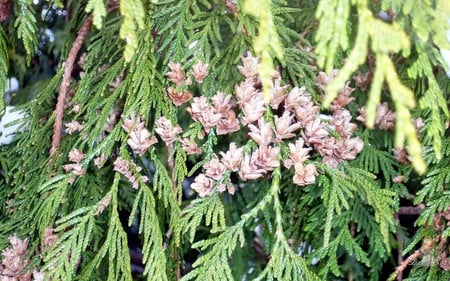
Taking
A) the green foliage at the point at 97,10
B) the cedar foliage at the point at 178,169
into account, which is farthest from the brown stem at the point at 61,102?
the green foliage at the point at 97,10

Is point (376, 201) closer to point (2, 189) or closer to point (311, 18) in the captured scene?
point (311, 18)

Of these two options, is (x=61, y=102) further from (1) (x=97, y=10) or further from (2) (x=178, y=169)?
(1) (x=97, y=10)

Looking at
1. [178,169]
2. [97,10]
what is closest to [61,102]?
[178,169]

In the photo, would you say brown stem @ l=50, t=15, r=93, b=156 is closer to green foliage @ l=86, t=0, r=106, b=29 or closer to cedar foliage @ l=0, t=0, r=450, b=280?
cedar foliage @ l=0, t=0, r=450, b=280

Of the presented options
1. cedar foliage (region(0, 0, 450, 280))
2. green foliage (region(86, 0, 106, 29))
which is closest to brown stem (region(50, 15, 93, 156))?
cedar foliage (region(0, 0, 450, 280))

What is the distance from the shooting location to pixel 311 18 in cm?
125

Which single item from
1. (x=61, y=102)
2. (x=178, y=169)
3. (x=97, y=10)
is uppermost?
(x=97, y=10)

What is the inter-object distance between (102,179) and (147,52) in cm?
32

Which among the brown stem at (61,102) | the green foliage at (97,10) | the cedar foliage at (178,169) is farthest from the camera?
the brown stem at (61,102)

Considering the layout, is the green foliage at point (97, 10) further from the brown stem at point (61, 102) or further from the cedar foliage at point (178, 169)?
the brown stem at point (61, 102)

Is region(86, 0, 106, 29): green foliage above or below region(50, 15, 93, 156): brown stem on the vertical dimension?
→ above

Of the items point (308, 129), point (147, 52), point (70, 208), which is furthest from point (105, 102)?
point (308, 129)

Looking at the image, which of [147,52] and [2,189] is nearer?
[147,52]

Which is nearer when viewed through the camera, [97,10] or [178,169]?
[97,10]
